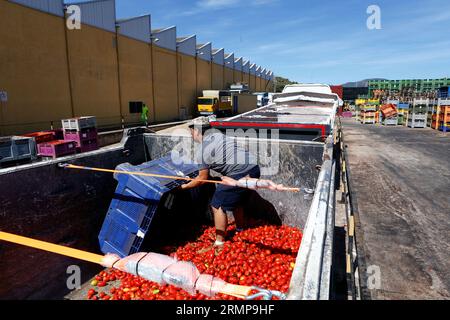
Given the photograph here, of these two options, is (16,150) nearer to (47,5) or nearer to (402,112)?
(47,5)

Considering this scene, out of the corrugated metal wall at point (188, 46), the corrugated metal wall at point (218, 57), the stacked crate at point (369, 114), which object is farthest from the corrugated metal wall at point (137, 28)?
Answer: the stacked crate at point (369, 114)

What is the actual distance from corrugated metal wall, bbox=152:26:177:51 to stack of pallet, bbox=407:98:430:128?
24157 mm

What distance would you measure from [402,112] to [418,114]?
2.34 meters

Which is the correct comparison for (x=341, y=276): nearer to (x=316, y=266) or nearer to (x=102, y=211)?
(x=316, y=266)

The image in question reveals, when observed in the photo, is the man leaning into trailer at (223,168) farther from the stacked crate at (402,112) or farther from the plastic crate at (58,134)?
the stacked crate at (402,112)

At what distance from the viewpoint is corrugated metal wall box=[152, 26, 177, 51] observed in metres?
30.1

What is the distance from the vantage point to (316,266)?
5.57 feet

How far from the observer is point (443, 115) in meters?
22.7

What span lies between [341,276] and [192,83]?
3586 centimetres

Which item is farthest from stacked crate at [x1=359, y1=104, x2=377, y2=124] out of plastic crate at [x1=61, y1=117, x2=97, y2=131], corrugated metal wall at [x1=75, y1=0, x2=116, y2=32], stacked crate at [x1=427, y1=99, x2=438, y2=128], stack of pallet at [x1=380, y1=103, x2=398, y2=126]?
plastic crate at [x1=61, y1=117, x2=97, y2=131]

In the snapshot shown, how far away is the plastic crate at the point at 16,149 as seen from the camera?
10.7 m

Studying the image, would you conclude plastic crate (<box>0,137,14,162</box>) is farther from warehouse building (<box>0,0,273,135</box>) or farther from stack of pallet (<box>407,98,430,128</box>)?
stack of pallet (<box>407,98,430,128</box>)

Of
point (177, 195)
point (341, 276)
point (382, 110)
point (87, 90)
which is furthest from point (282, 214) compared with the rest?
point (382, 110)

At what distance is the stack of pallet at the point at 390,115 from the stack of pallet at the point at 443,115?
4.49 m
